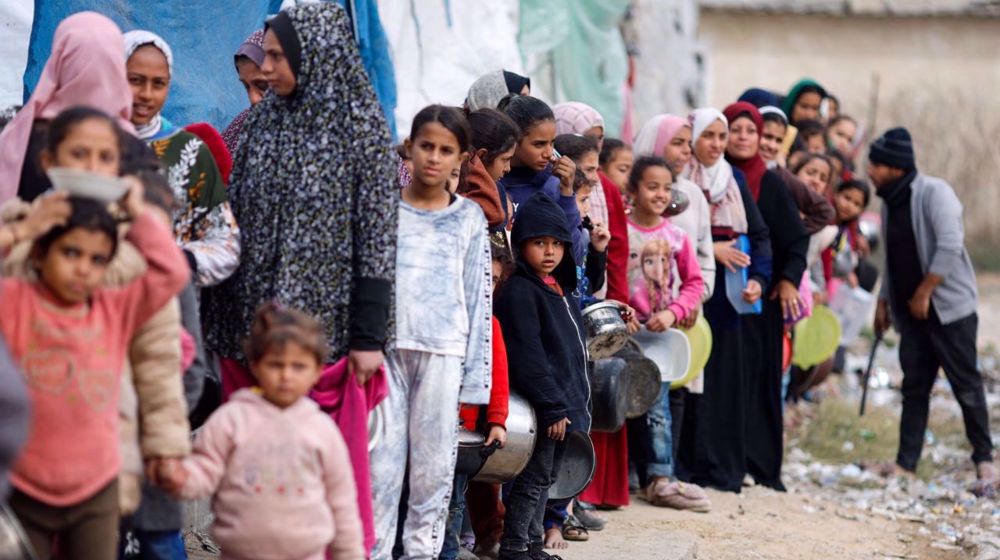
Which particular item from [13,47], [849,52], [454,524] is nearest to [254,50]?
[13,47]

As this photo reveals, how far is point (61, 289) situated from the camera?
358cm

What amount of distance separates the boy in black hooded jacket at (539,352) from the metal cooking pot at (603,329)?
0.49 metres

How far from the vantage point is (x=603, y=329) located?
6.33 m

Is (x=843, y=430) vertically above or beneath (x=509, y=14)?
beneath

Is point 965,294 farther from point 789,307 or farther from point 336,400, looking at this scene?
point 336,400

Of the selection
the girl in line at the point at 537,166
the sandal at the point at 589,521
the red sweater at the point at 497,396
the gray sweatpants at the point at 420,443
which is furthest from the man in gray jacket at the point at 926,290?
the gray sweatpants at the point at 420,443

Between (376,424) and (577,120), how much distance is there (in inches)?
99.6

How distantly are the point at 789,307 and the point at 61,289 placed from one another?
540 centimetres

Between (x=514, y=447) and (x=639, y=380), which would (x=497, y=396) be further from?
(x=639, y=380)

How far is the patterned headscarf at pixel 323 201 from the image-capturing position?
183 inches

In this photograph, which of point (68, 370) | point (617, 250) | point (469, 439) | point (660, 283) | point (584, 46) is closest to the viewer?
point (68, 370)

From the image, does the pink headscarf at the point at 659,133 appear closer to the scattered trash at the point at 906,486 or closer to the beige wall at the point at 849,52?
the scattered trash at the point at 906,486

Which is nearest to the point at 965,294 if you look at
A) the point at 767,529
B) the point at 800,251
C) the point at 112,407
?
the point at 800,251

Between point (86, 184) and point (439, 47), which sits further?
point (439, 47)
